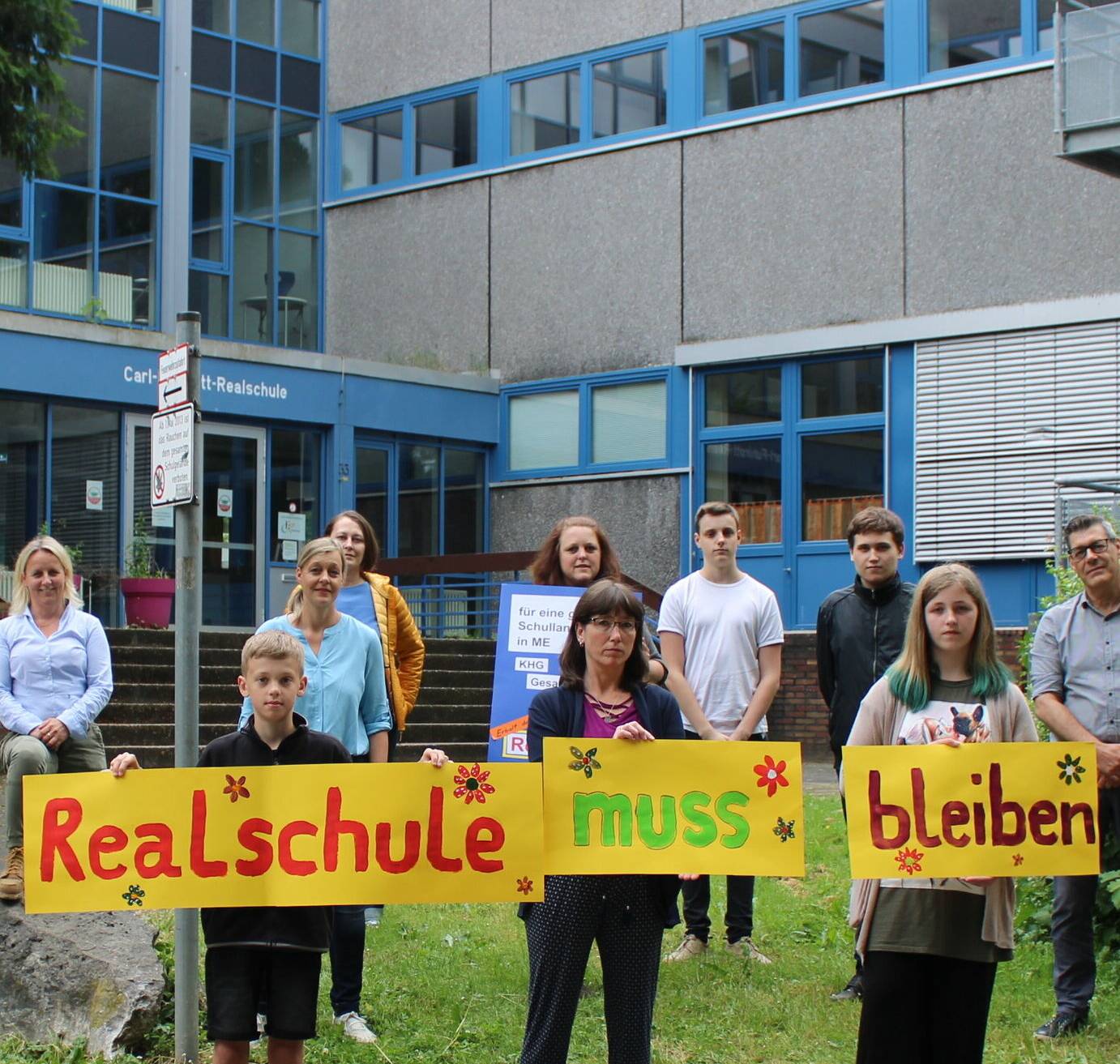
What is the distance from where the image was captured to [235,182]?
26797 mm

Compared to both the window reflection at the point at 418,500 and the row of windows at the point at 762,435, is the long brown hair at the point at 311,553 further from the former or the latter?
the window reflection at the point at 418,500

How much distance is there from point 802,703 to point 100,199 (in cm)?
1204

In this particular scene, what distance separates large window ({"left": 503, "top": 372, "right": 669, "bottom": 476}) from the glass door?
12.6ft

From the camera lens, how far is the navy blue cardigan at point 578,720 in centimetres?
539

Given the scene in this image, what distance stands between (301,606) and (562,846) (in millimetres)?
2072

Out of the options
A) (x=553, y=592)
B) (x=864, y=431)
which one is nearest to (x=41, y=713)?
(x=553, y=592)

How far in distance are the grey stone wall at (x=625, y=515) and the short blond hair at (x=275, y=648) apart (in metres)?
18.1

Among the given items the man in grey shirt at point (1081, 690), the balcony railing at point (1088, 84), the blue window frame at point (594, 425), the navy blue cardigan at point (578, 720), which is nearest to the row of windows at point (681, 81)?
the blue window frame at point (594, 425)

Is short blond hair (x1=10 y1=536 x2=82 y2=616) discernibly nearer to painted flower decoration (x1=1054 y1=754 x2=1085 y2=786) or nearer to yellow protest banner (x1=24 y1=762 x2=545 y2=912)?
yellow protest banner (x1=24 y1=762 x2=545 y2=912)

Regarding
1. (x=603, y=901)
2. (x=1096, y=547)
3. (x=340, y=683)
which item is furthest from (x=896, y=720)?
(x=340, y=683)

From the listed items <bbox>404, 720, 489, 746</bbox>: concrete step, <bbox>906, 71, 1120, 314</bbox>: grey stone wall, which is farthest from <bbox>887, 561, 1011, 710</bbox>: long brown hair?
<bbox>906, 71, 1120, 314</bbox>: grey stone wall

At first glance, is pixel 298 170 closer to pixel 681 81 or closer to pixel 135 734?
pixel 681 81

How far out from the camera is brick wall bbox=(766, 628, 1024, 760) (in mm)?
20875

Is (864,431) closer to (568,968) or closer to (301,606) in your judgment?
(301,606)
